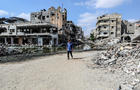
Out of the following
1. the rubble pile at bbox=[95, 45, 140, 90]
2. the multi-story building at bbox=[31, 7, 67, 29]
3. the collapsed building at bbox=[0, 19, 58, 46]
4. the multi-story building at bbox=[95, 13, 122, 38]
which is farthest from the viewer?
the multi-story building at bbox=[95, 13, 122, 38]

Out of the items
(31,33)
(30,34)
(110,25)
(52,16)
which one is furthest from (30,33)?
(110,25)

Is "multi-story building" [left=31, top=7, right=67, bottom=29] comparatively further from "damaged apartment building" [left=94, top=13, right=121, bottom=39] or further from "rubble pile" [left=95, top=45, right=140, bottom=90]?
"rubble pile" [left=95, top=45, right=140, bottom=90]

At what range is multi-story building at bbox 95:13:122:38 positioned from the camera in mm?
54312

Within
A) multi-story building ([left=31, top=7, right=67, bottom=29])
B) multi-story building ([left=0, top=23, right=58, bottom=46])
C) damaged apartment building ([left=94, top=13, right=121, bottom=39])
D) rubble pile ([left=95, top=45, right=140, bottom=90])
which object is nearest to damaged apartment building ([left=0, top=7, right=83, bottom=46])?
multi-story building ([left=0, top=23, right=58, bottom=46])

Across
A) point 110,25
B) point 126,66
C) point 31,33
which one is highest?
point 110,25

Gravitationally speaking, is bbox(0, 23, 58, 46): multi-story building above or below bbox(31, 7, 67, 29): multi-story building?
below

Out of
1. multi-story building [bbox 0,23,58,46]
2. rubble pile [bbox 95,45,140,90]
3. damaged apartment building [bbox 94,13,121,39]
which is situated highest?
damaged apartment building [bbox 94,13,121,39]

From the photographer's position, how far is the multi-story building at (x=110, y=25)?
54.3 m

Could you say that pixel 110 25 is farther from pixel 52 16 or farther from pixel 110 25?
pixel 52 16

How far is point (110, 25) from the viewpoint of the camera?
54.8 m

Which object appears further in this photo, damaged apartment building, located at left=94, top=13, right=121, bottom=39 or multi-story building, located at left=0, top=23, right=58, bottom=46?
damaged apartment building, located at left=94, top=13, right=121, bottom=39

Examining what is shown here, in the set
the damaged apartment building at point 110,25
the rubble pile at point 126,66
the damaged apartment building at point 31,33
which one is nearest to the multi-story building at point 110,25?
the damaged apartment building at point 110,25

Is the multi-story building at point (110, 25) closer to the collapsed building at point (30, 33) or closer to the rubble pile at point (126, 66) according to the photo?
the collapsed building at point (30, 33)

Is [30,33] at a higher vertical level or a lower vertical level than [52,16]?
lower
